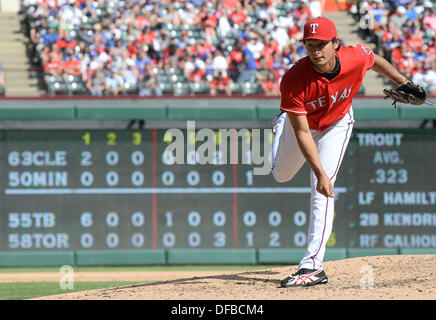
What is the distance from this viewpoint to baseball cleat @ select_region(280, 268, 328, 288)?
6379 mm

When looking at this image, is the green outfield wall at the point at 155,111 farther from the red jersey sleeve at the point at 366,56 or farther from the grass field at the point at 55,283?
the red jersey sleeve at the point at 366,56

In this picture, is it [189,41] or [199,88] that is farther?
[189,41]

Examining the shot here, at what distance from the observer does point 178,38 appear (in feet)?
49.9

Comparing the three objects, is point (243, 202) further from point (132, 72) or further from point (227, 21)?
point (227, 21)

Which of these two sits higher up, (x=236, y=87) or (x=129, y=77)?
(x=129, y=77)

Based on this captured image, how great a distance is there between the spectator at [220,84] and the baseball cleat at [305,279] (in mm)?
6530

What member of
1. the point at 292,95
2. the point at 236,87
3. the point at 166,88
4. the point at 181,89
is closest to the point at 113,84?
the point at 166,88

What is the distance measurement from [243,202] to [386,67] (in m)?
5.67

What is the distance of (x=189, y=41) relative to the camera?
49.4ft

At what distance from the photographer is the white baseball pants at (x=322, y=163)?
257 inches

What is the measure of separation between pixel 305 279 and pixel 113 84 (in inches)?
275

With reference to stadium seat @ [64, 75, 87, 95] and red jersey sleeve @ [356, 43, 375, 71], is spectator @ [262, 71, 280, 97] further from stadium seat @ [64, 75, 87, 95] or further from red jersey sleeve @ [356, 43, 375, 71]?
red jersey sleeve @ [356, 43, 375, 71]

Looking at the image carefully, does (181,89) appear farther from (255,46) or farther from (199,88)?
(255,46)

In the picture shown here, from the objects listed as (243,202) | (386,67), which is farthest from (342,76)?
(243,202)
